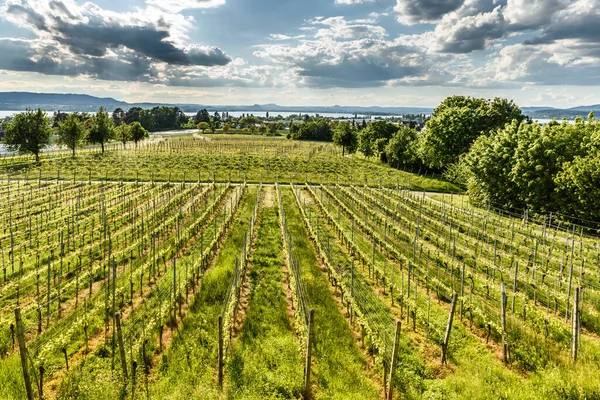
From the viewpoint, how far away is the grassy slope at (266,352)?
7895mm

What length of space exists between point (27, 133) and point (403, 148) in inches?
1998

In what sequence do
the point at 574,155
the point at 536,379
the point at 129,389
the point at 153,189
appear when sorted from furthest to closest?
the point at 153,189 < the point at 574,155 < the point at 536,379 < the point at 129,389

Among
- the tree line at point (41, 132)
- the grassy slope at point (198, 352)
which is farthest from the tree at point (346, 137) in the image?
the grassy slope at point (198, 352)

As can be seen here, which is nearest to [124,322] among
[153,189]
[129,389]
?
[129,389]

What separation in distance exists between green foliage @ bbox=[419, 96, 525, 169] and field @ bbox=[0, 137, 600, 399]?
1811cm

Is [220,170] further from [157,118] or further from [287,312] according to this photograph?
[157,118]

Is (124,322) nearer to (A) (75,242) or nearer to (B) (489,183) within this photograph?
(A) (75,242)

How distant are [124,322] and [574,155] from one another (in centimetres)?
2861

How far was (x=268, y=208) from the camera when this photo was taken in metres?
26.4

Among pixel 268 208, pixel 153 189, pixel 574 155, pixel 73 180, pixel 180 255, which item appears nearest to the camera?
pixel 180 255

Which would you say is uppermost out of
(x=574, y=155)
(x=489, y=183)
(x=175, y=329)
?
(x=574, y=155)

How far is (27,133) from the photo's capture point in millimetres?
45906

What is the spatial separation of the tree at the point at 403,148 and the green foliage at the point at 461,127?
5498 mm

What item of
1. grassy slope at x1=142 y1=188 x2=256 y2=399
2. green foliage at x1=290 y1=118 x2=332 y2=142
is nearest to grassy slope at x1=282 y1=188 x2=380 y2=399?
grassy slope at x1=142 y1=188 x2=256 y2=399
